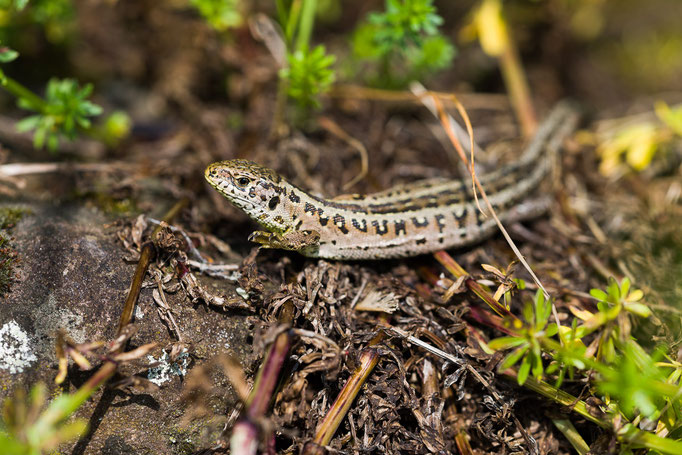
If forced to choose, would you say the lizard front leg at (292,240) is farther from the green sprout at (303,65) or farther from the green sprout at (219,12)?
the green sprout at (219,12)

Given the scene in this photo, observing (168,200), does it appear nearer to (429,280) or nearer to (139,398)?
(139,398)

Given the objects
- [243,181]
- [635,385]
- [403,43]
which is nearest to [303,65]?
[403,43]

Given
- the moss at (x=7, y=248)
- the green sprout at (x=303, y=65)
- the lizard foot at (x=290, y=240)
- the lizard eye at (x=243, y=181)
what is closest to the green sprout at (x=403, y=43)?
the green sprout at (x=303, y=65)

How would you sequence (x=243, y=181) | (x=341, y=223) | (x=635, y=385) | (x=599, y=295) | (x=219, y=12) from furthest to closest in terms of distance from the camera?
(x=219, y=12)
(x=341, y=223)
(x=243, y=181)
(x=599, y=295)
(x=635, y=385)

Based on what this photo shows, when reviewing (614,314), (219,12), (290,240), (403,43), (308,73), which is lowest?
(290,240)

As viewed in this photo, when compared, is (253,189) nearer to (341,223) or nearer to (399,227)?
(341,223)

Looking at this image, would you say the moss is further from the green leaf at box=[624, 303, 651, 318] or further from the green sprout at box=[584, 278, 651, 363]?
the green leaf at box=[624, 303, 651, 318]
